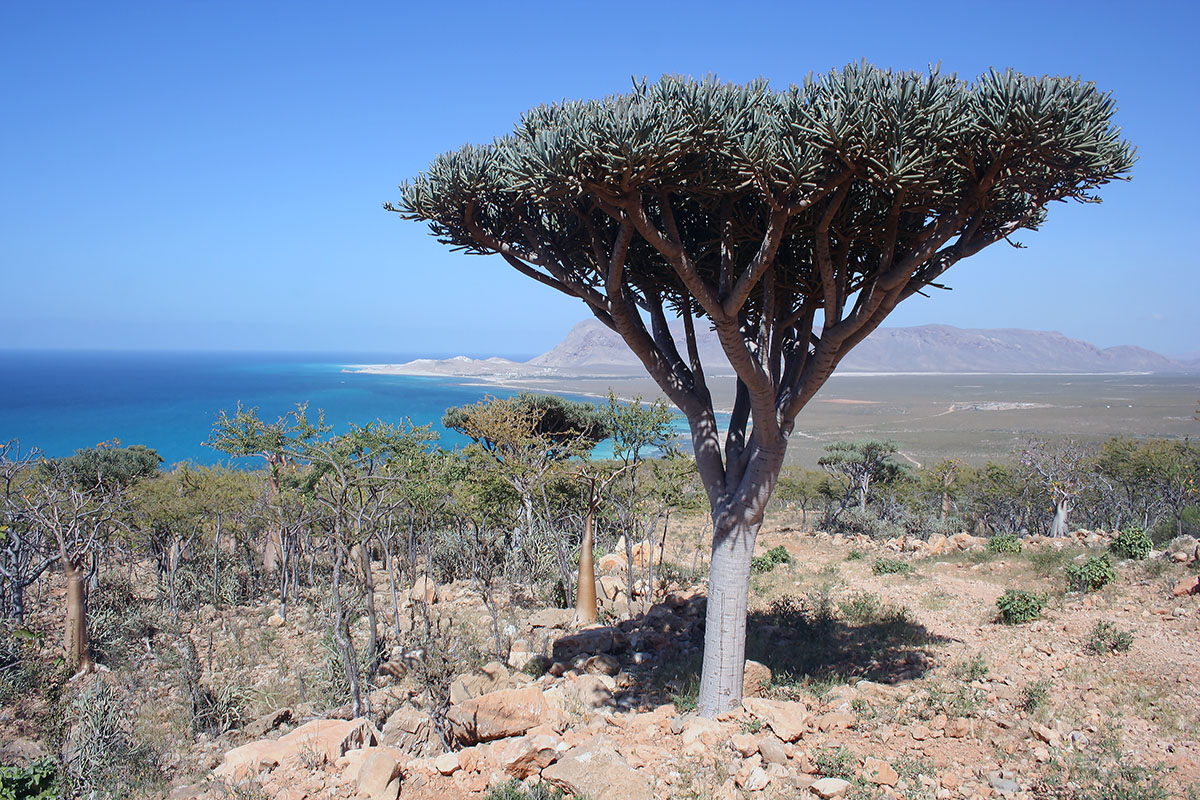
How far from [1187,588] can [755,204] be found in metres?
8.37

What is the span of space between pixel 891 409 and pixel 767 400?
10154 centimetres

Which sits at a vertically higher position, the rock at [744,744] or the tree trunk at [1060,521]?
the rock at [744,744]

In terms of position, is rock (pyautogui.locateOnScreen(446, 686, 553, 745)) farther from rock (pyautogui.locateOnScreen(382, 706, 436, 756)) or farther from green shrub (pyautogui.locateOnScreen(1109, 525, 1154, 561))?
green shrub (pyautogui.locateOnScreen(1109, 525, 1154, 561))

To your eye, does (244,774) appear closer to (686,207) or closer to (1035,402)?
(686,207)

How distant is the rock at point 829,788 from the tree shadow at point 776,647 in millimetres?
2103

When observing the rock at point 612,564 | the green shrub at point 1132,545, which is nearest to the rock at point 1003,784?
the green shrub at point 1132,545

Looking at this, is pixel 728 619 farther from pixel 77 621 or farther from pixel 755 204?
pixel 77 621

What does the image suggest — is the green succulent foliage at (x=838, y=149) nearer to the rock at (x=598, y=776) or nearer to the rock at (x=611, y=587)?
the rock at (x=598, y=776)

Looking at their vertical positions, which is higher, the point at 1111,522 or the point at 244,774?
the point at 244,774

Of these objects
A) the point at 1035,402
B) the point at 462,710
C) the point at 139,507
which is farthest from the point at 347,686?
the point at 1035,402

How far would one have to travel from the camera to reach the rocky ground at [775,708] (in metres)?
5.10

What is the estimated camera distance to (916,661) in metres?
7.95

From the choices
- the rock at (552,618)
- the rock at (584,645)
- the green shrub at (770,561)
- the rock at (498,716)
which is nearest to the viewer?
the rock at (498,716)

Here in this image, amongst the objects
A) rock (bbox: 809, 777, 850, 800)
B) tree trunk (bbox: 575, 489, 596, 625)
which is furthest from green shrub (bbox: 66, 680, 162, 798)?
rock (bbox: 809, 777, 850, 800)
